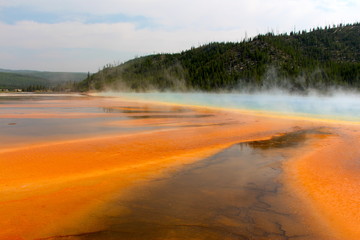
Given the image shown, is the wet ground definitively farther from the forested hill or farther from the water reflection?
the forested hill

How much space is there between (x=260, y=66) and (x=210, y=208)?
92.9 meters

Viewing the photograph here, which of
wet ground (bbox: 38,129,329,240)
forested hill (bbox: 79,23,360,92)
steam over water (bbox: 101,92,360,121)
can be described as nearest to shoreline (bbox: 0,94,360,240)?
wet ground (bbox: 38,129,329,240)

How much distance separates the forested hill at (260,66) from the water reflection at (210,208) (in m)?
73.7

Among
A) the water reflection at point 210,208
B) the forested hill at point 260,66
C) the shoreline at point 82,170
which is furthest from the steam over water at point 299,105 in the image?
the water reflection at point 210,208

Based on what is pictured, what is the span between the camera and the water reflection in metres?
4.59

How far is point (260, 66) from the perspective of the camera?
9375cm

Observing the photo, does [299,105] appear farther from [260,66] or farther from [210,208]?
[260,66]

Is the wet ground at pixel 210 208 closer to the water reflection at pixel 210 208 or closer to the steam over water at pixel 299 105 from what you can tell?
the water reflection at pixel 210 208

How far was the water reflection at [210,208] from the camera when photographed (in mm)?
4594

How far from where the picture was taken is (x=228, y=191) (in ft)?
20.9

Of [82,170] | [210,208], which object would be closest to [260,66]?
[82,170]

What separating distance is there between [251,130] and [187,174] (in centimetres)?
827

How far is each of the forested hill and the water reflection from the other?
73.7 metres

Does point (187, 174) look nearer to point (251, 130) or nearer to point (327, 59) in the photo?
point (251, 130)
